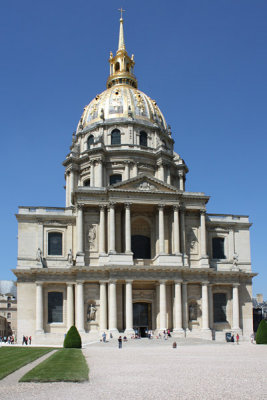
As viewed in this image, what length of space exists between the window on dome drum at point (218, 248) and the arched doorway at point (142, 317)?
427 inches

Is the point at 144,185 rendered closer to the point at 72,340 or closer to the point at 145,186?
the point at 145,186

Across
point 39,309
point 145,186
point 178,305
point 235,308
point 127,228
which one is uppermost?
point 145,186

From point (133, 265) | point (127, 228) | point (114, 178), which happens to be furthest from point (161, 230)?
point (114, 178)

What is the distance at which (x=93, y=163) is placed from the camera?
73.7 meters

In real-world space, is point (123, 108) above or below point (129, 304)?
above

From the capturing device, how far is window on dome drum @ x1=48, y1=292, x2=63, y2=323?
59.2 m

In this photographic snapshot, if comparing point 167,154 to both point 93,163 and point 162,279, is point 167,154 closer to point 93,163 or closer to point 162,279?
point 93,163

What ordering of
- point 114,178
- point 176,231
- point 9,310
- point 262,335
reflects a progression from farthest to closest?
point 9,310 → point 114,178 → point 176,231 → point 262,335

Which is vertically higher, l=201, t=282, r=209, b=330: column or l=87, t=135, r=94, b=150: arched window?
l=87, t=135, r=94, b=150: arched window

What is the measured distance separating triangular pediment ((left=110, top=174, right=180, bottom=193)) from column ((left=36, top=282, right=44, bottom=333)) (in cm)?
1415

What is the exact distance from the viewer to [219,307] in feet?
208

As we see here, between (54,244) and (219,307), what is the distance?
21.4 meters

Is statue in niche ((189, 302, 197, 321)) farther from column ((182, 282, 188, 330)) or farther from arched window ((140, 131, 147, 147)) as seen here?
arched window ((140, 131, 147, 147))

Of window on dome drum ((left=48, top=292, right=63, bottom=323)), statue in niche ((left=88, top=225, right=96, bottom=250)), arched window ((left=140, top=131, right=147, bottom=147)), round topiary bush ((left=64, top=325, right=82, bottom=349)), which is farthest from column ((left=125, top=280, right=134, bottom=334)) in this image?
arched window ((left=140, top=131, right=147, bottom=147))
